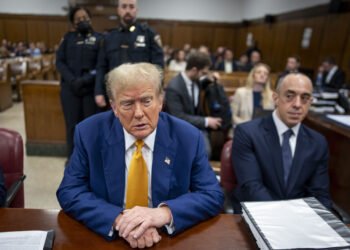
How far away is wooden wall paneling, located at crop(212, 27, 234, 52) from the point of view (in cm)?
1478

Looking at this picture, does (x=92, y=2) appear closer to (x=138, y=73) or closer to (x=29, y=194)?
(x=29, y=194)

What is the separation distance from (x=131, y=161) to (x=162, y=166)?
0.46 ft

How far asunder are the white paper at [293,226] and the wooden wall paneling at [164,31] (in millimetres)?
14359

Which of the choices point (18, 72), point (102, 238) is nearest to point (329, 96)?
point (102, 238)

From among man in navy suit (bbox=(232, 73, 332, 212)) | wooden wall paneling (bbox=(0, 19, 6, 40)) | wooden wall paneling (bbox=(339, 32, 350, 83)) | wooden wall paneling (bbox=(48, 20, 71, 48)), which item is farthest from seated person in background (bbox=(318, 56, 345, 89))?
wooden wall paneling (bbox=(0, 19, 6, 40))

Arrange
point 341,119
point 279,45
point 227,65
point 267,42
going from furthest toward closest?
1. point 267,42
2. point 279,45
3. point 227,65
4. point 341,119

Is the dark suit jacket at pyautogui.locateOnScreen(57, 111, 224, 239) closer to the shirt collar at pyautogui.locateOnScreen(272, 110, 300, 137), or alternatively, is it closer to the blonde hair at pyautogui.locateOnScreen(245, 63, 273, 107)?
the shirt collar at pyautogui.locateOnScreen(272, 110, 300, 137)

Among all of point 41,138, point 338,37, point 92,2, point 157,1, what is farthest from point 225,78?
point 157,1

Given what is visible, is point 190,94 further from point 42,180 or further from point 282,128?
point 42,180

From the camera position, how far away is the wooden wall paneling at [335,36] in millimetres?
6734

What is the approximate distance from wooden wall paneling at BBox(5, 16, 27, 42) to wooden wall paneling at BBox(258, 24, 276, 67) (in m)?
12.3

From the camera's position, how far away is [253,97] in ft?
11.4

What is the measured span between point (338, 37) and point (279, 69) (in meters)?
3.15

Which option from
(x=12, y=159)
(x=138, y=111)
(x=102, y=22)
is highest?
(x=102, y=22)
